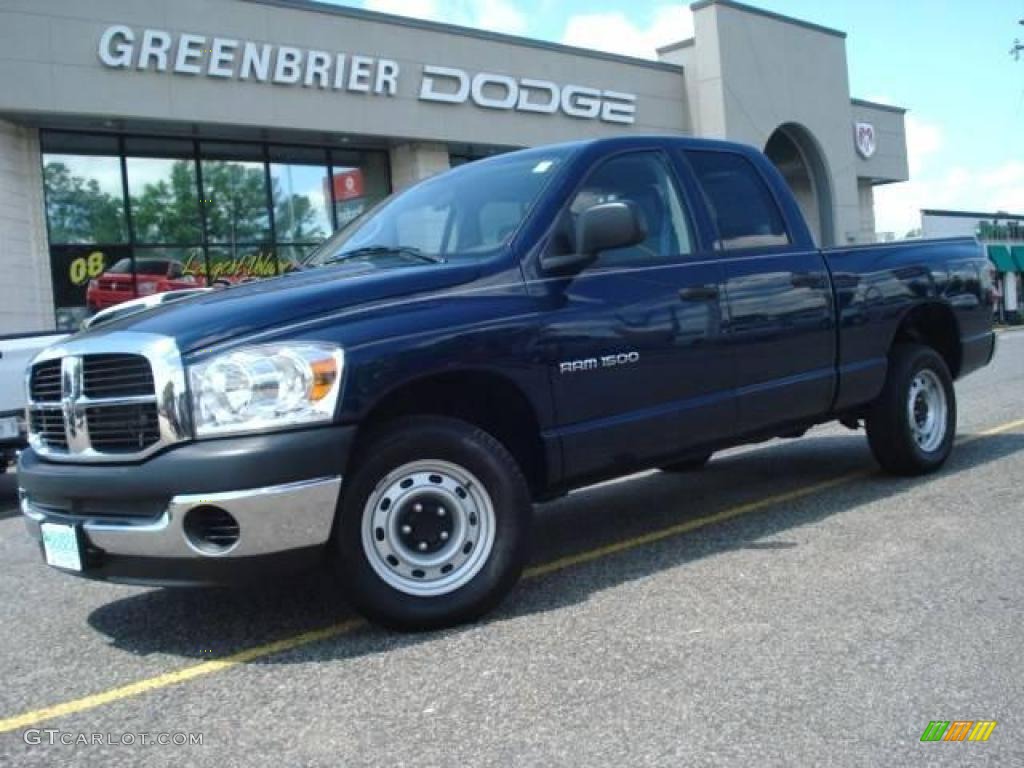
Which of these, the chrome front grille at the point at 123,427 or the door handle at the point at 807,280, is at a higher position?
the door handle at the point at 807,280

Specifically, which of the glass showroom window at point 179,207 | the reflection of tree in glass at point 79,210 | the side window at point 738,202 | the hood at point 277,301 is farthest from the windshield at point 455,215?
the reflection of tree in glass at point 79,210

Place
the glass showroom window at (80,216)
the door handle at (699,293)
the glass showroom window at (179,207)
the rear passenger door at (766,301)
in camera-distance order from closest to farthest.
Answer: the door handle at (699,293)
the rear passenger door at (766,301)
the glass showroom window at (80,216)
the glass showroom window at (179,207)

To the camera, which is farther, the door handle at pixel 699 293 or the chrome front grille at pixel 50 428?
the door handle at pixel 699 293

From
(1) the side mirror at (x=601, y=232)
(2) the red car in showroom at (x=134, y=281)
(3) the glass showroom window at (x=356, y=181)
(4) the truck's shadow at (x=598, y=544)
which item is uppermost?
(3) the glass showroom window at (x=356, y=181)

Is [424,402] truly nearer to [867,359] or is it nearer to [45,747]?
[45,747]

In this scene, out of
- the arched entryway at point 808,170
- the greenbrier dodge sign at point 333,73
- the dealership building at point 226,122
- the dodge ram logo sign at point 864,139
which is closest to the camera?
the dealership building at point 226,122

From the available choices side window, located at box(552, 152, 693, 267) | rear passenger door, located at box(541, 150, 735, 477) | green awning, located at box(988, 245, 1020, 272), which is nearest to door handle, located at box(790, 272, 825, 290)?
rear passenger door, located at box(541, 150, 735, 477)

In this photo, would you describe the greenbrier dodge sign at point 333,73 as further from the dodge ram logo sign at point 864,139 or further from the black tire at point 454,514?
the black tire at point 454,514

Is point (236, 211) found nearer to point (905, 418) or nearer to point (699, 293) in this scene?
point (905, 418)

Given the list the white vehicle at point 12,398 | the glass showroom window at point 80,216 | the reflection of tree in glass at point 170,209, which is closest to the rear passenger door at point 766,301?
the white vehicle at point 12,398

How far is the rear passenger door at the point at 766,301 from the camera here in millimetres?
5395

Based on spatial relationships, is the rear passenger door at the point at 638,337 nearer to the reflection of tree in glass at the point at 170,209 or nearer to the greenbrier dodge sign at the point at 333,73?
the greenbrier dodge sign at the point at 333,73

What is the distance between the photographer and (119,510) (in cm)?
382

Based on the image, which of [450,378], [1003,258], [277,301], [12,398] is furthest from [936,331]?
[1003,258]
